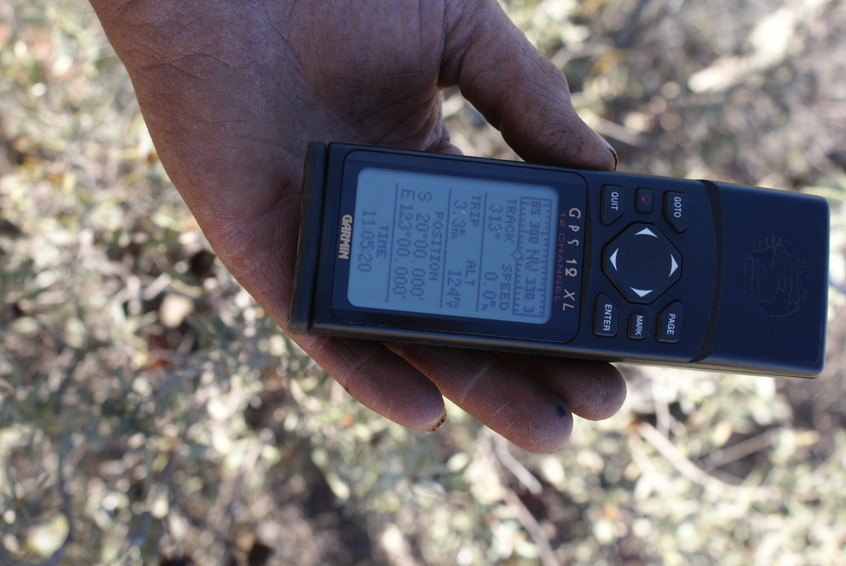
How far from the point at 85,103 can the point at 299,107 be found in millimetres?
704

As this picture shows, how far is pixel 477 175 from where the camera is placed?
1234 millimetres

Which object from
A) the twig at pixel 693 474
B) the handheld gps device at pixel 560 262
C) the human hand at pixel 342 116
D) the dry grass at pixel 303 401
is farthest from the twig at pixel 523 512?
the handheld gps device at pixel 560 262

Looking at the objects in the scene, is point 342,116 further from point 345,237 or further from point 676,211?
point 676,211

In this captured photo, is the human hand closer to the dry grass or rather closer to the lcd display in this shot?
the lcd display

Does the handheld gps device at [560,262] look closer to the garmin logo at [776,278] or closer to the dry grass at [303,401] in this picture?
the garmin logo at [776,278]

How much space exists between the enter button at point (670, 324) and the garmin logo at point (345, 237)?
52 centimetres

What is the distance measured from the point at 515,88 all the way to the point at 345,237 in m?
0.42

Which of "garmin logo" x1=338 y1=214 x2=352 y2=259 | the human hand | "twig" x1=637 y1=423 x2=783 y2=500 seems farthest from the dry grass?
"garmin logo" x1=338 y1=214 x2=352 y2=259

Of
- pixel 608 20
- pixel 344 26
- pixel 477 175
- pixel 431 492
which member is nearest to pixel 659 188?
pixel 477 175

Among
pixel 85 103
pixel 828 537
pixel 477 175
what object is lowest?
pixel 828 537

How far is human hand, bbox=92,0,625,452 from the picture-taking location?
1.25 meters

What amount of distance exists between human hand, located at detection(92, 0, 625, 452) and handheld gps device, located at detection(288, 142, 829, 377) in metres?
0.09

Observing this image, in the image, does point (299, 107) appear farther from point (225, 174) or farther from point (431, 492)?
point (431, 492)

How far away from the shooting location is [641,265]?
1.23 meters
